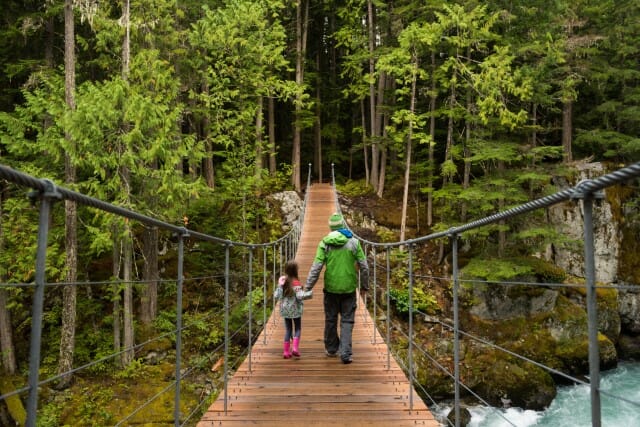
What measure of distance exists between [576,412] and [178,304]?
10.2 meters

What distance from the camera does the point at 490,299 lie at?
41.2 ft

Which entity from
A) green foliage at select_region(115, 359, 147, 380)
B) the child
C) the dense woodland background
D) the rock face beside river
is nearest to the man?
the child

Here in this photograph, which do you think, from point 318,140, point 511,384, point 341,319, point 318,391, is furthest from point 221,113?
point 318,391

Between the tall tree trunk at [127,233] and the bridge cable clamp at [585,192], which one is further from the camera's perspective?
the tall tree trunk at [127,233]

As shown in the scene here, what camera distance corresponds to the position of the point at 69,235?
30.4 ft

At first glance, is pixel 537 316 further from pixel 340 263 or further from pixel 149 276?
pixel 149 276

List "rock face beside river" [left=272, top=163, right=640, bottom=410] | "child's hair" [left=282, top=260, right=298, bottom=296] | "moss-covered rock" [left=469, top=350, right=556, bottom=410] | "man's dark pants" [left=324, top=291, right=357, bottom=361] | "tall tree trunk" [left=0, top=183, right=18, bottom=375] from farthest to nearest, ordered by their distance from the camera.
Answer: "rock face beside river" [left=272, top=163, right=640, bottom=410]
"moss-covered rock" [left=469, top=350, right=556, bottom=410]
"tall tree trunk" [left=0, top=183, right=18, bottom=375]
"child's hair" [left=282, top=260, right=298, bottom=296]
"man's dark pants" [left=324, top=291, right=357, bottom=361]

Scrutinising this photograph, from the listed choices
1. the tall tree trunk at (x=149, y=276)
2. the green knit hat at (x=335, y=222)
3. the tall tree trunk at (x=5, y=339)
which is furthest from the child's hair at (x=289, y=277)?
the tall tree trunk at (x=5, y=339)

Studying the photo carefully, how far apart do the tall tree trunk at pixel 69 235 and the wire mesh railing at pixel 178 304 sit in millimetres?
366

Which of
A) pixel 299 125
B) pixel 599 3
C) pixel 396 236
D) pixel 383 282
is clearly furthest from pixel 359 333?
pixel 599 3

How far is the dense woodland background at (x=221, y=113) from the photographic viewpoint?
29.1 feet

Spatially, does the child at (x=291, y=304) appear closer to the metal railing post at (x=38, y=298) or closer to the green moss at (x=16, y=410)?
the metal railing post at (x=38, y=298)

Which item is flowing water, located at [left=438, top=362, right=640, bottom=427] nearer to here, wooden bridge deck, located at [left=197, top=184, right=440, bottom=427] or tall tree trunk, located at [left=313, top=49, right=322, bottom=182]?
wooden bridge deck, located at [left=197, top=184, right=440, bottom=427]

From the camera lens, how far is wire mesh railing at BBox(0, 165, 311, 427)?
1231mm
